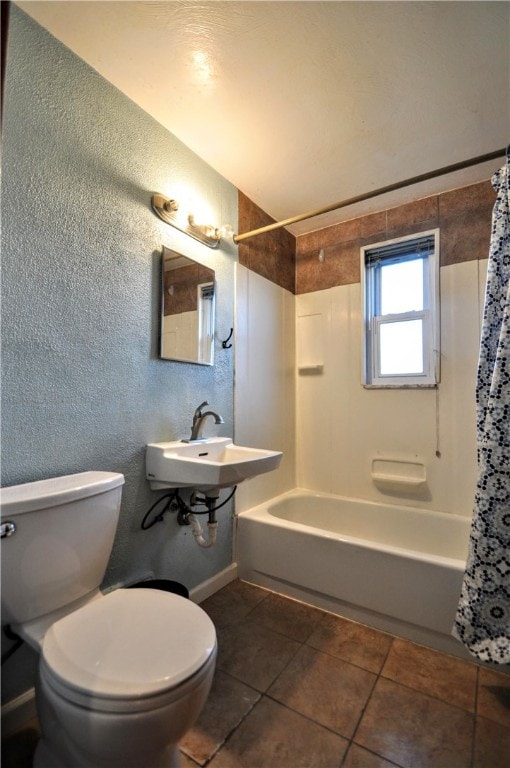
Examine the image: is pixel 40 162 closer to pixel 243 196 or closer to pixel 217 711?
pixel 243 196

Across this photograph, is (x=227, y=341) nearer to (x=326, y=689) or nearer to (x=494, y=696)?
(x=326, y=689)

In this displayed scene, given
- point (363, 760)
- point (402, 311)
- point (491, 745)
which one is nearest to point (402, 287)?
point (402, 311)

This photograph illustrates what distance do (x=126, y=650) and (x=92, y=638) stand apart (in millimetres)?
106

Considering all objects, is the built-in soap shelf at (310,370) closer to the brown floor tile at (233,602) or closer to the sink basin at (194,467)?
the sink basin at (194,467)

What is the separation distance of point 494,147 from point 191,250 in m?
1.67

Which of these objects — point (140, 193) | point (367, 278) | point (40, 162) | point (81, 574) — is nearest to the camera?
point (81, 574)

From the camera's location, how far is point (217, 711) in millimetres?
1190

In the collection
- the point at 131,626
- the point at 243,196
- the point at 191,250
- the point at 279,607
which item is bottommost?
the point at 279,607

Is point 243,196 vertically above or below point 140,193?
above

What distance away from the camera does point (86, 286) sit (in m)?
1.31

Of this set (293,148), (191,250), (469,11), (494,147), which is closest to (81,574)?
(191,250)

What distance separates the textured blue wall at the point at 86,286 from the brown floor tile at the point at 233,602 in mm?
164

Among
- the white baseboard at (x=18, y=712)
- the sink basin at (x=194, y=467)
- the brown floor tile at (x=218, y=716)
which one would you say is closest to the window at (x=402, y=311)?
the sink basin at (x=194, y=467)

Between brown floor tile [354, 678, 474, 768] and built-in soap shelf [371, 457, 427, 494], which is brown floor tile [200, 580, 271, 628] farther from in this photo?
built-in soap shelf [371, 457, 427, 494]
